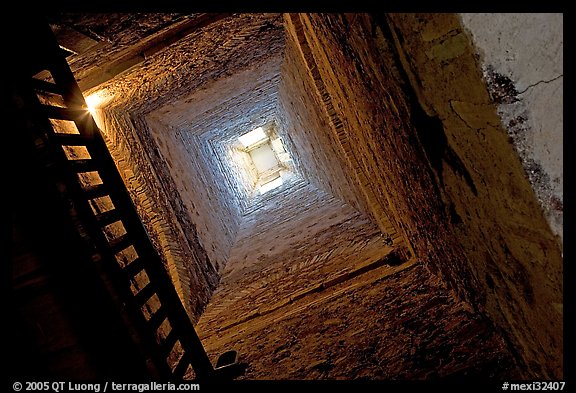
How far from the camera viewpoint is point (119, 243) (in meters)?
2.14

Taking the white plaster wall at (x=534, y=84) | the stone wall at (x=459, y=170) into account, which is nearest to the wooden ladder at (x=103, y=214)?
the stone wall at (x=459, y=170)

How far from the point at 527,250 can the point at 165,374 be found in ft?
5.23

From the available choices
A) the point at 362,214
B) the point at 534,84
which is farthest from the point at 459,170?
the point at 362,214

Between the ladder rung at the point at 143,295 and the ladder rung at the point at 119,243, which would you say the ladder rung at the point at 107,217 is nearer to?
the ladder rung at the point at 119,243

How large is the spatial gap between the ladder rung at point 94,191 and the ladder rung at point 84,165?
106mm

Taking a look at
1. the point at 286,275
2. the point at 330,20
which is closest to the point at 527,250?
the point at 330,20

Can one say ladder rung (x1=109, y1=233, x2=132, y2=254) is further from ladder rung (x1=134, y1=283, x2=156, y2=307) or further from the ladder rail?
ladder rung (x1=134, y1=283, x2=156, y2=307)

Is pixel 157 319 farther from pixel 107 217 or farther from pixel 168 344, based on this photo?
pixel 107 217

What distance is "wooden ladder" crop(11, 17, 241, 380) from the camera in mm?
1747

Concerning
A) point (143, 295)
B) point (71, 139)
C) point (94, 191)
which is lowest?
point (143, 295)

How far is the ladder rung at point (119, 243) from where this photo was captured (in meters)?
2.03

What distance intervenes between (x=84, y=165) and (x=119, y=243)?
18.8 inches

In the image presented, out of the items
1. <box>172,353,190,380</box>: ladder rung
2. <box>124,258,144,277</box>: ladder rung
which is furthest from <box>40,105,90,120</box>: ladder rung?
<box>172,353,190,380</box>: ladder rung

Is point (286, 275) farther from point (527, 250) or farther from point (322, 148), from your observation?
point (527, 250)
